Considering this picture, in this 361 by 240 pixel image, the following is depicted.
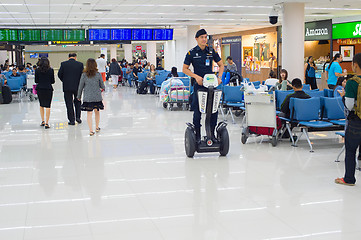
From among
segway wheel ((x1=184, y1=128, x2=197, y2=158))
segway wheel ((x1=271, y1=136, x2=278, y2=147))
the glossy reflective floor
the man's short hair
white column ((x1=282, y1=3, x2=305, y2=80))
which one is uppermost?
white column ((x1=282, y1=3, x2=305, y2=80))

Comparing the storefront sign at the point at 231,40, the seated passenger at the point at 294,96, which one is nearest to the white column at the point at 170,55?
the storefront sign at the point at 231,40

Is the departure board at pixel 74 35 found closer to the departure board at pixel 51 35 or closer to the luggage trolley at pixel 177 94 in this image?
the departure board at pixel 51 35

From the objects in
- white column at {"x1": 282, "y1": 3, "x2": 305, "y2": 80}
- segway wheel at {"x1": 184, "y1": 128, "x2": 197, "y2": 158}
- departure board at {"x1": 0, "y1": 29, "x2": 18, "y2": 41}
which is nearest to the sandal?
segway wheel at {"x1": 184, "y1": 128, "x2": 197, "y2": 158}

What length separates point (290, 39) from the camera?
1509 cm

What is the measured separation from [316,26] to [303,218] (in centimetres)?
1821

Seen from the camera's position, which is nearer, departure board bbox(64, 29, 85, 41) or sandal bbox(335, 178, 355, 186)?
sandal bbox(335, 178, 355, 186)

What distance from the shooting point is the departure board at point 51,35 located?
74.9 feet

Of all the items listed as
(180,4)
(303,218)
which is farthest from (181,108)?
(303,218)

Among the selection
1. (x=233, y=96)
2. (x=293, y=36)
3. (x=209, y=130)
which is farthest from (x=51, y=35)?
(x=209, y=130)

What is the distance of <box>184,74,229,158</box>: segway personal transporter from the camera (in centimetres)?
756

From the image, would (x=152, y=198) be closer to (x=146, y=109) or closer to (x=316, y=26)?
(x=146, y=109)

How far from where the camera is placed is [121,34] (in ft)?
78.5

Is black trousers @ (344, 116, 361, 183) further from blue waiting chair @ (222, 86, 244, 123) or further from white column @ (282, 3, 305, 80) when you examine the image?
white column @ (282, 3, 305, 80)

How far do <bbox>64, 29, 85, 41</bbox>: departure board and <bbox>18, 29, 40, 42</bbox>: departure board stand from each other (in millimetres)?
1285
